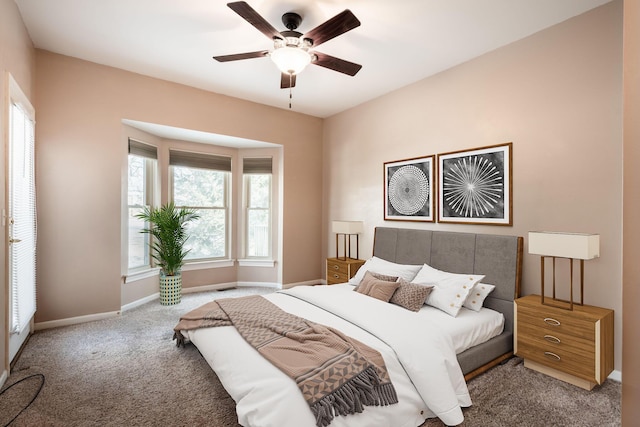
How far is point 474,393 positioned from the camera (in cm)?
235

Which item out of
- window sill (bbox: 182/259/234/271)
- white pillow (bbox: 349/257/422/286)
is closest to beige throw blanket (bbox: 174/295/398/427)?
white pillow (bbox: 349/257/422/286)

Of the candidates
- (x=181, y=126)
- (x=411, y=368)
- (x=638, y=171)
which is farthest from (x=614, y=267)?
(x=181, y=126)

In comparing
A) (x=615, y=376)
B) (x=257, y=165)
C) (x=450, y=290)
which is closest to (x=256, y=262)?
(x=257, y=165)

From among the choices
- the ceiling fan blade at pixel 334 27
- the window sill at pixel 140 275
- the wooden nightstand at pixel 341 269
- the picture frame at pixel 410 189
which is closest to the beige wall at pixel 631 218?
the ceiling fan blade at pixel 334 27

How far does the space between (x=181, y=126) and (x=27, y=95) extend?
5.19ft

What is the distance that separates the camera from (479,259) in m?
3.28

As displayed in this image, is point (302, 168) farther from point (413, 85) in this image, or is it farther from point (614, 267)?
point (614, 267)

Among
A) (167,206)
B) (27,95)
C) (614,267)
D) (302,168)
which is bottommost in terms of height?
(614,267)

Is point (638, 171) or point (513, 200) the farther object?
point (513, 200)

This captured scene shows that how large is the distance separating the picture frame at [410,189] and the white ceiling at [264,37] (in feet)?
3.50

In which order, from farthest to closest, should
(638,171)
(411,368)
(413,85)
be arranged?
1. (413,85)
2. (411,368)
3. (638,171)

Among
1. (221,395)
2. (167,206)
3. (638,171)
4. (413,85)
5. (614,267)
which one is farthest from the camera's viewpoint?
(167,206)

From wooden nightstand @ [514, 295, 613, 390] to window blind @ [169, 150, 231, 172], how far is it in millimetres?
4595

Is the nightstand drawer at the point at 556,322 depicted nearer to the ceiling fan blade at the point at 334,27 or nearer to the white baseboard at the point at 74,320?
the ceiling fan blade at the point at 334,27
